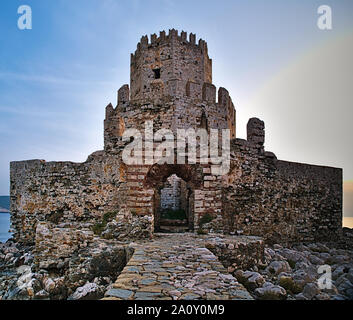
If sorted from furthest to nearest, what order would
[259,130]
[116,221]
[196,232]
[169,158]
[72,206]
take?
1. [72,206]
2. [259,130]
3. [169,158]
4. [196,232]
5. [116,221]

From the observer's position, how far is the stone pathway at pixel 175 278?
3096mm

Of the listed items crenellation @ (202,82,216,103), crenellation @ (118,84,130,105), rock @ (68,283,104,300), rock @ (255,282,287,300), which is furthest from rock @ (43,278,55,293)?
crenellation @ (202,82,216,103)

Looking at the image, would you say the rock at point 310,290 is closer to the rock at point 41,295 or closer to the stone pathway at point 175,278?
the stone pathway at point 175,278

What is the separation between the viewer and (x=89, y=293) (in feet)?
16.6

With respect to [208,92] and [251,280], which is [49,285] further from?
[208,92]

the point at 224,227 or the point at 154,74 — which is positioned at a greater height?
the point at 154,74

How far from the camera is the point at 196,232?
7.95 meters

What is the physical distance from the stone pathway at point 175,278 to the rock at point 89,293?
0.90 metres

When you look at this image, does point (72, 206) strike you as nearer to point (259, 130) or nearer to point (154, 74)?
point (259, 130)

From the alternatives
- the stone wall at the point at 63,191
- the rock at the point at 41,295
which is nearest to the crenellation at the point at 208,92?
the stone wall at the point at 63,191
